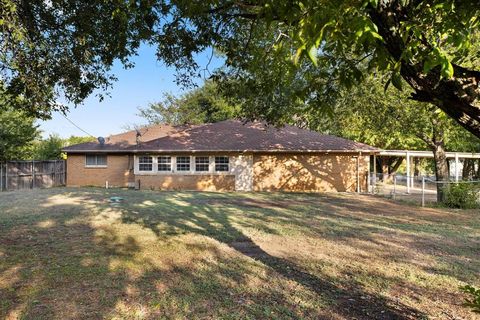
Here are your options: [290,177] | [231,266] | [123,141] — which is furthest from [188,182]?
[231,266]

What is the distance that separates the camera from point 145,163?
73.5 feet

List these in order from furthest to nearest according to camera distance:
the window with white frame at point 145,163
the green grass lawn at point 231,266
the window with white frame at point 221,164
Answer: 1. the window with white frame at point 145,163
2. the window with white frame at point 221,164
3. the green grass lawn at point 231,266

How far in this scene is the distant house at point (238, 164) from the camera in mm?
21609

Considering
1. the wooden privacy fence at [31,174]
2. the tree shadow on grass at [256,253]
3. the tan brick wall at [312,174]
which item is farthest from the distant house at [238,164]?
the tree shadow on grass at [256,253]

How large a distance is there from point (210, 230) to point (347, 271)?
4.06 metres

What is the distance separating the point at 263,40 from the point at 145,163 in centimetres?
1566

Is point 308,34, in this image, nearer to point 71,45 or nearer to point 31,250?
point 71,45

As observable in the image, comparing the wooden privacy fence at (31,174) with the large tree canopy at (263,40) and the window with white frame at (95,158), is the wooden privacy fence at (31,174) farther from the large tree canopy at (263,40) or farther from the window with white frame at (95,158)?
the large tree canopy at (263,40)

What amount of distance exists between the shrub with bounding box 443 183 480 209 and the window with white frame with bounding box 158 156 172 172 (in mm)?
14881

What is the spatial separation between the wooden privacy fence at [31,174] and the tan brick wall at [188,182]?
5.95 m

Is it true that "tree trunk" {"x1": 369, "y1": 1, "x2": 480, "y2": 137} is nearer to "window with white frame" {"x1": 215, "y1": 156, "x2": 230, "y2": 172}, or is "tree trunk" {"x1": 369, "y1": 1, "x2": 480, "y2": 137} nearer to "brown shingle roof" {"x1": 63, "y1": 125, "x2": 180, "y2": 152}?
"window with white frame" {"x1": 215, "y1": 156, "x2": 230, "y2": 172}

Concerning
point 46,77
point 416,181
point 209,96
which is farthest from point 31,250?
point 416,181

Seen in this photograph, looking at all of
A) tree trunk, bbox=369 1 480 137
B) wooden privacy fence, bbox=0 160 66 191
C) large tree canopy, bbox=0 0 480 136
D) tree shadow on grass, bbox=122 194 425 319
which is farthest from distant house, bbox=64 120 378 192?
tree trunk, bbox=369 1 480 137

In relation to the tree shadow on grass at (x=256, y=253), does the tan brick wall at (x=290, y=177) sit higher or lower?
higher
